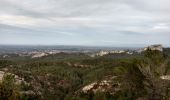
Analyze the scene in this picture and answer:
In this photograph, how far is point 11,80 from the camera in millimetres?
80625

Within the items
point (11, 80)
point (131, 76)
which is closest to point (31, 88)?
point (11, 80)

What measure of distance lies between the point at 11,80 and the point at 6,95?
527cm

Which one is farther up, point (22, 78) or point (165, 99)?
point (165, 99)

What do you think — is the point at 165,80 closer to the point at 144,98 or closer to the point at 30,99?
the point at 144,98

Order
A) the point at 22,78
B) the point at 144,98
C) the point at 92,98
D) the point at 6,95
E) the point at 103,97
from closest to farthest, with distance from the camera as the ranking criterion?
the point at 144,98, the point at 6,95, the point at 103,97, the point at 92,98, the point at 22,78

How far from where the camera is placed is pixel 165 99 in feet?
189

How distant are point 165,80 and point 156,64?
132 inches

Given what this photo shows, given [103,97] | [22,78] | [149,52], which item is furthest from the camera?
[22,78]

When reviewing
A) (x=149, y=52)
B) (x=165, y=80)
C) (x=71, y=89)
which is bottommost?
(x=71, y=89)

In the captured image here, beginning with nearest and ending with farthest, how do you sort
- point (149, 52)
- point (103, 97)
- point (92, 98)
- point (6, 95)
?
point (149, 52), point (6, 95), point (103, 97), point (92, 98)

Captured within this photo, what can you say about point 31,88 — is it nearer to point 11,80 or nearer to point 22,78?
point 22,78

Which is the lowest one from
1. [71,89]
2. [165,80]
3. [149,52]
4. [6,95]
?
[71,89]

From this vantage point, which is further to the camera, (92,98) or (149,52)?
(92,98)

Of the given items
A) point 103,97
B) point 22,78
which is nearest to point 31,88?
point 22,78
